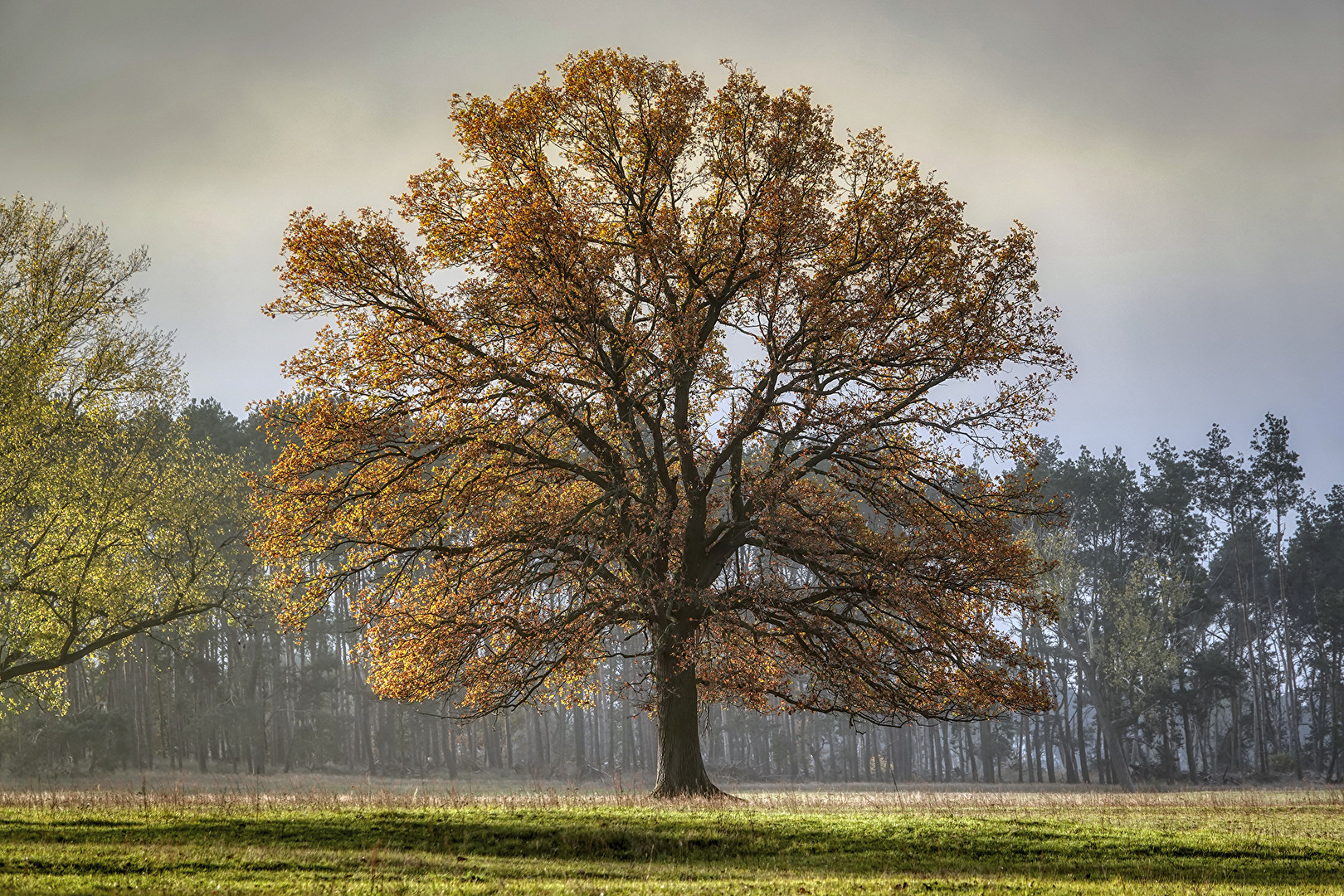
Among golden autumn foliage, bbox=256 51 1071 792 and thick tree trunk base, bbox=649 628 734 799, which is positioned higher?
golden autumn foliage, bbox=256 51 1071 792

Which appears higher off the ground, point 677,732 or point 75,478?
point 75,478

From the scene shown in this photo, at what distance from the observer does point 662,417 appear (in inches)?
824

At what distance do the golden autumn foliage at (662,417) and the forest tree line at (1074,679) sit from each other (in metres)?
33.1

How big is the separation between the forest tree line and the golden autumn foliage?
3311 cm

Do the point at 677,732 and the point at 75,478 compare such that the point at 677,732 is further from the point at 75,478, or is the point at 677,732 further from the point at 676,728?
the point at 75,478

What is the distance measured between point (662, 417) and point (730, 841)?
29.5ft

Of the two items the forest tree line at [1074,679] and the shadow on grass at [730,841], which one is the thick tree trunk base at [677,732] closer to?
the shadow on grass at [730,841]

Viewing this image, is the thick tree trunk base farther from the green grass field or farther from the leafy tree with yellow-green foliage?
the leafy tree with yellow-green foliage

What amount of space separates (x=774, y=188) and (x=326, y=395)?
918 cm

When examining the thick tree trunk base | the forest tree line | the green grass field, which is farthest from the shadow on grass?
the forest tree line

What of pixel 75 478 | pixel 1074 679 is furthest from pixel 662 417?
pixel 1074 679

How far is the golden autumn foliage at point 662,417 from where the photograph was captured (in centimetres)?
1877

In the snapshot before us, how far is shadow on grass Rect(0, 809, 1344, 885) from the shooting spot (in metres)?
13.0

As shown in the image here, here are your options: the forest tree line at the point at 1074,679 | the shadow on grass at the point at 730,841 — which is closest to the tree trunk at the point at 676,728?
the shadow on grass at the point at 730,841
